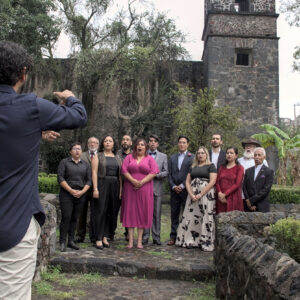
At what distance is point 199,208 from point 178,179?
0.72 m

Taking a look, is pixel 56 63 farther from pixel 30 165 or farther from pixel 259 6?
pixel 30 165

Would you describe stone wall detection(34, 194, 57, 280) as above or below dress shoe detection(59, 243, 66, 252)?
above

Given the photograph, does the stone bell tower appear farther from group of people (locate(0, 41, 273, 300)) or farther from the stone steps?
the stone steps

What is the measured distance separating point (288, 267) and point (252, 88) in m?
13.6

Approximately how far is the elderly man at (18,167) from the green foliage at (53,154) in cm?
1297

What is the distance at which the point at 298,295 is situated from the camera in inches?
69.2

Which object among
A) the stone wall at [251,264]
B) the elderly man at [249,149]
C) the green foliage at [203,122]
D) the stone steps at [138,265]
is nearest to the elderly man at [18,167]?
the stone wall at [251,264]

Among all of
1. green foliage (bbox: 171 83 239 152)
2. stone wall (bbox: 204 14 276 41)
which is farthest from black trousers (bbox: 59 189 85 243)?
stone wall (bbox: 204 14 276 41)

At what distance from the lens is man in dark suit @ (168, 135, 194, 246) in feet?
21.0

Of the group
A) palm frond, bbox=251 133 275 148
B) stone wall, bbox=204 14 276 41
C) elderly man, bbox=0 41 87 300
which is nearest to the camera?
elderly man, bbox=0 41 87 300

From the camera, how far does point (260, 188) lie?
6055 millimetres

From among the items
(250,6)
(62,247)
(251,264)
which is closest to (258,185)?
(62,247)

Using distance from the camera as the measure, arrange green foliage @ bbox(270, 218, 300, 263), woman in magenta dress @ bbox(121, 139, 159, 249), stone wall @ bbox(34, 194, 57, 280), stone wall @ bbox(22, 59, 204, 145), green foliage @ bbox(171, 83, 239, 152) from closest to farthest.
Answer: green foliage @ bbox(270, 218, 300, 263), stone wall @ bbox(34, 194, 57, 280), woman in magenta dress @ bbox(121, 139, 159, 249), green foliage @ bbox(171, 83, 239, 152), stone wall @ bbox(22, 59, 204, 145)

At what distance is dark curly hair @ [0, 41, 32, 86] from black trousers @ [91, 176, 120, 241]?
4170 millimetres
